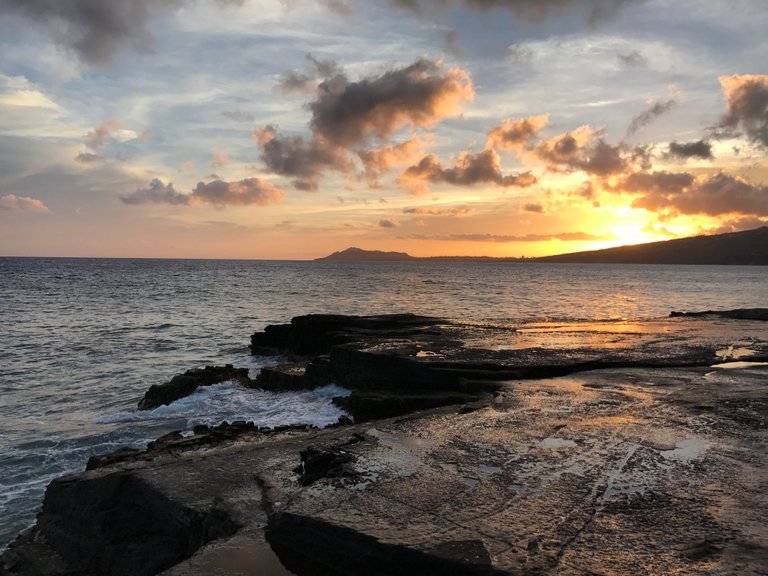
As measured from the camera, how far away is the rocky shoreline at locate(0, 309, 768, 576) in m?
4.77

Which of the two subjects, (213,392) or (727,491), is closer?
(727,491)

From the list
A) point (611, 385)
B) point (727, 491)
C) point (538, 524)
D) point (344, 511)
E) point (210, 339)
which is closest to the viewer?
point (538, 524)

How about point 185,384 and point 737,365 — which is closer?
point 737,365

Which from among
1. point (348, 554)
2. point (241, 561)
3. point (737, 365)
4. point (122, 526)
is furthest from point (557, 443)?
point (737, 365)

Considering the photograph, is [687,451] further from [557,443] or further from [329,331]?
[329,331]

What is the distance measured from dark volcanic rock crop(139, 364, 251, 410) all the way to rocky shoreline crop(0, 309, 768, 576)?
7.52 metres

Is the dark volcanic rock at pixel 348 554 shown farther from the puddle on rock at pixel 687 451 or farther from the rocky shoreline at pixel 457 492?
the puddle on rock at pixel 687 451

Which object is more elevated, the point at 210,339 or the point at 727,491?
the point at 727,491

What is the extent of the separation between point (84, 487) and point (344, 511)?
13.1 ft

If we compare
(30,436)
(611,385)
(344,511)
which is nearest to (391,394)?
(611,385)

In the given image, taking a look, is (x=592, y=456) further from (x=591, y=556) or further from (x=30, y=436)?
(x=30, y=436)

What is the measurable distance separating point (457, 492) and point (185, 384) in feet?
46.6

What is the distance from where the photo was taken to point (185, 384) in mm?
18078

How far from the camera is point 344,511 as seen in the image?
545 cm
